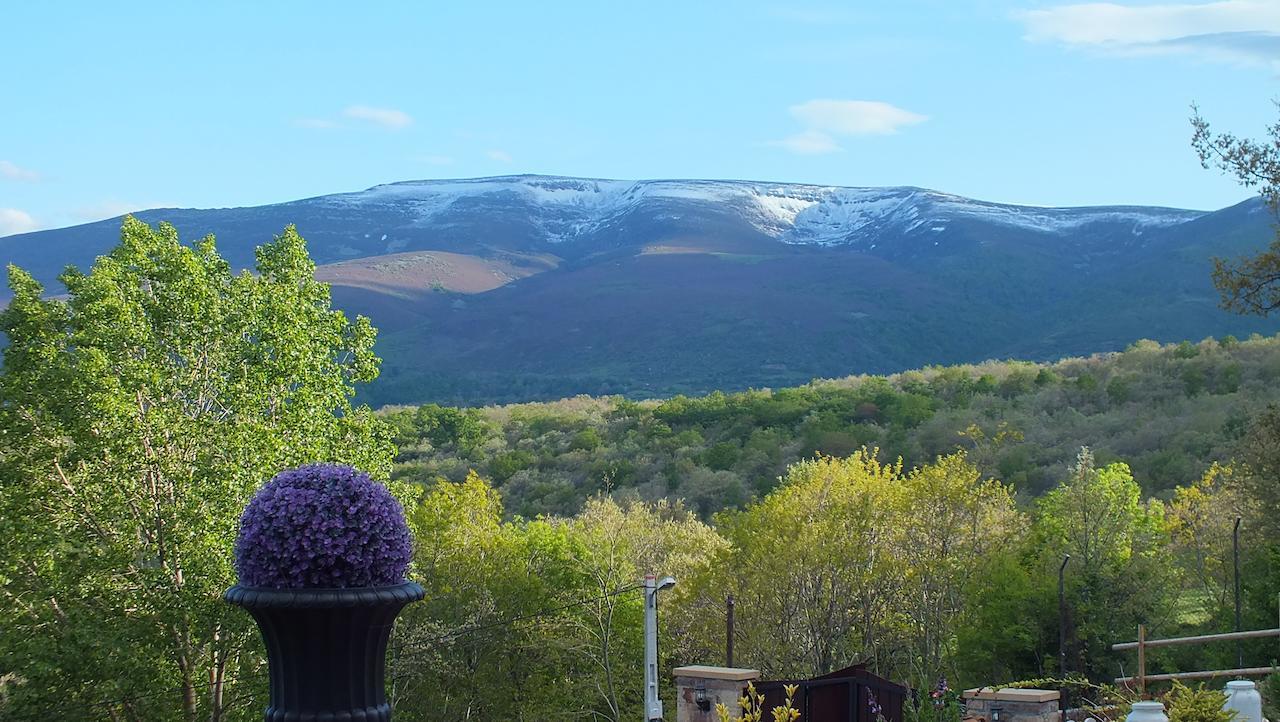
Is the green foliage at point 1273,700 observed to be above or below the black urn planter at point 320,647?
below

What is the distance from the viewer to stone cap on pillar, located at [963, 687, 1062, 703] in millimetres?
11148

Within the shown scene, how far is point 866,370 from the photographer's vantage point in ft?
359

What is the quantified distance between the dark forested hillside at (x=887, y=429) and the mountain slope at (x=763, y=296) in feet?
114

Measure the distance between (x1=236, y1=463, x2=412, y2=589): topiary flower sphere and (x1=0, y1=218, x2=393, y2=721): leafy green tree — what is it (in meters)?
11.3

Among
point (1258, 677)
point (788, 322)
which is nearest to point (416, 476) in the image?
point (1258, 677)

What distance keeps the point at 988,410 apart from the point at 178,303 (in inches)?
1578

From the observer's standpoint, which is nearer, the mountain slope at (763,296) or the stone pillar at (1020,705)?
the stone pillar at (1020,705)

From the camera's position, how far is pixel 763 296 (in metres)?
129

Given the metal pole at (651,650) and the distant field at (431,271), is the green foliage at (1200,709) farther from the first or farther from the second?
the distant field at (431,271)

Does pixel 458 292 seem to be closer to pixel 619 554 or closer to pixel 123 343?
pixel 619 554

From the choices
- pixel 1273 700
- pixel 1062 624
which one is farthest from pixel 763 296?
pixel 1273 700

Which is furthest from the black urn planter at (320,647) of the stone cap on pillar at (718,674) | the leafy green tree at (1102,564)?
the leafy green tree at (1102,564)

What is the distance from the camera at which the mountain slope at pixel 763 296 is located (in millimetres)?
106625

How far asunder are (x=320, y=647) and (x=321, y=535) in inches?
20.5
